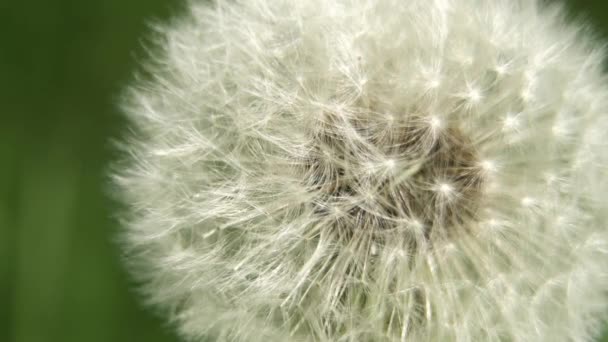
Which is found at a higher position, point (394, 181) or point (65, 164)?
point (65, 164)

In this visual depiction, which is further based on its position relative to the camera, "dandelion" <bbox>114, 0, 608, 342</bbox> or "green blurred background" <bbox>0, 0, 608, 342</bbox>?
"green blurred background" <bbox>0, 0, 608, 342</bbox>

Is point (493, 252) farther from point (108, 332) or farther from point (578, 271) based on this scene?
point (108, 332)

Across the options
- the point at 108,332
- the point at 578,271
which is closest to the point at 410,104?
the point at 578,271

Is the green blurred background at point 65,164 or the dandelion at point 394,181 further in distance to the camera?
the green blurred background at point 65,164

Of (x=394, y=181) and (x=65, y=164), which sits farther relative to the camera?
(x=65, y=164)
